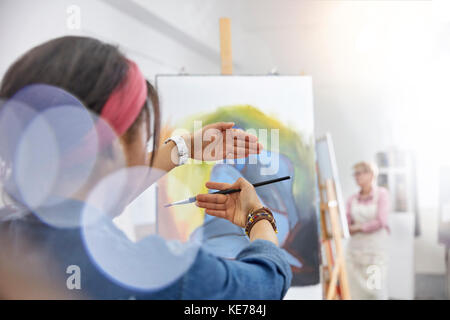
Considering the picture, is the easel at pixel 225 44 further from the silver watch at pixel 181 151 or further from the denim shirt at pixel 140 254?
the denim shirt at pixel 140 254

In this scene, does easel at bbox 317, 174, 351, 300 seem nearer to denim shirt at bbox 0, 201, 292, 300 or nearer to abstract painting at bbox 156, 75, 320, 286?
abstract painting at bbox 156, 75, 320, 286

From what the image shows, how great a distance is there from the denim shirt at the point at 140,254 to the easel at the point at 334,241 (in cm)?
109

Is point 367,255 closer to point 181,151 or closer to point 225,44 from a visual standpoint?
point 225,44

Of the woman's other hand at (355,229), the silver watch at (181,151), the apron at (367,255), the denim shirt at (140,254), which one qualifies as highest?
the silver watch at (181,151)

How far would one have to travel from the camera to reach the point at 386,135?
2.64 m

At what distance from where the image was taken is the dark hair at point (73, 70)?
49 centimetres

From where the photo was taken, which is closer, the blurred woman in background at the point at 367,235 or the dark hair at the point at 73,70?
the dark hair at the point at 73,70

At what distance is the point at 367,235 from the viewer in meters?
2.21

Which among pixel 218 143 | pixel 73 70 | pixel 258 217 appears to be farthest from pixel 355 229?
pixel 73 70

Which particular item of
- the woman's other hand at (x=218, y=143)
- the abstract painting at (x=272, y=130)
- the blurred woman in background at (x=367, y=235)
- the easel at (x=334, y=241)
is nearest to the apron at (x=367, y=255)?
the blurred woman in background at (x=367, y=235)

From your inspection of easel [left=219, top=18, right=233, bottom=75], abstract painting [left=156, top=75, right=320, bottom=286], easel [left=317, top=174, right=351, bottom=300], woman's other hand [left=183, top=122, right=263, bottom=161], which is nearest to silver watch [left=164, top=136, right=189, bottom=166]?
woman's other hand [left=183, top=122, right=263, bottom=161]

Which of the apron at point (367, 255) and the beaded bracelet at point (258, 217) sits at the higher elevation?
the beaded bracelet at point (258, 217)

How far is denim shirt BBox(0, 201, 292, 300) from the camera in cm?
49

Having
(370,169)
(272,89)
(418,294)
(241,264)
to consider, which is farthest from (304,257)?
(418,294)
